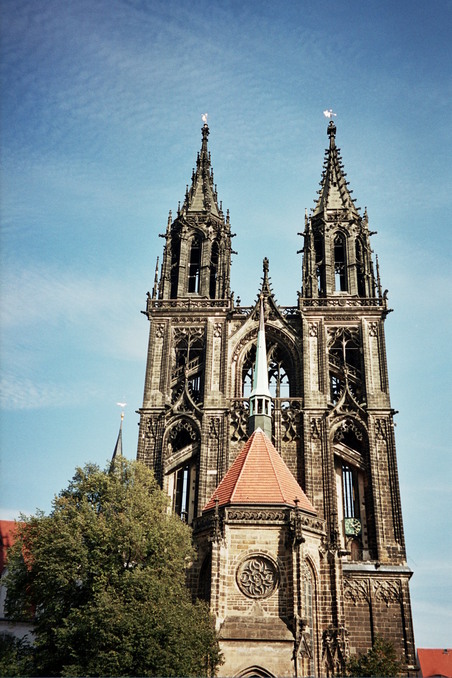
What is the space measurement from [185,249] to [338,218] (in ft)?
29.4

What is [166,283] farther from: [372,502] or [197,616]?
[197,616]

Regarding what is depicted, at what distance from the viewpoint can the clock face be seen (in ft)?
116

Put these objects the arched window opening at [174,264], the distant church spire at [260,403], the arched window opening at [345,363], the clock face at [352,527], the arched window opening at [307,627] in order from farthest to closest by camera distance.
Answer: the arched window opening at [174,264] → the arched window opening at [345,363] → the clock face at [352,527] → the distant church spire at [260,403] → the arched window opening at [307,627]

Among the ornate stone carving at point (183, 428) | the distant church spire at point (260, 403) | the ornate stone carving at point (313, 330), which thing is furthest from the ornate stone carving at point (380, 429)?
the ornate stone carving at point (183, 428)

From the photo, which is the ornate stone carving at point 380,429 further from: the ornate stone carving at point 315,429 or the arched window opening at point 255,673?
the arched window opening at point 255,673

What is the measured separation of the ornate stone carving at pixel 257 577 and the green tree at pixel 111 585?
65.8 inches

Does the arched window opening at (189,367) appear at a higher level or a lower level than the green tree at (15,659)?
higher

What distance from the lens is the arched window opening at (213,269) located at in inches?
1676

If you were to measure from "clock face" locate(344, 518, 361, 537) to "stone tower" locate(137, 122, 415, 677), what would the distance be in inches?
2.8

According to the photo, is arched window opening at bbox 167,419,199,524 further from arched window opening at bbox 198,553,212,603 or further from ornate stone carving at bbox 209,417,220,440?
arched window opening at bbox 198,553,212,603

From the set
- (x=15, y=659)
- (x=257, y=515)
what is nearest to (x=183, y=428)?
(x=257, y=515)

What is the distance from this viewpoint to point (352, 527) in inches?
1393

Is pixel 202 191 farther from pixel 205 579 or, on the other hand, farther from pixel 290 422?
pixel 205 579

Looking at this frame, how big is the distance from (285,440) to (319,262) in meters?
11.2
